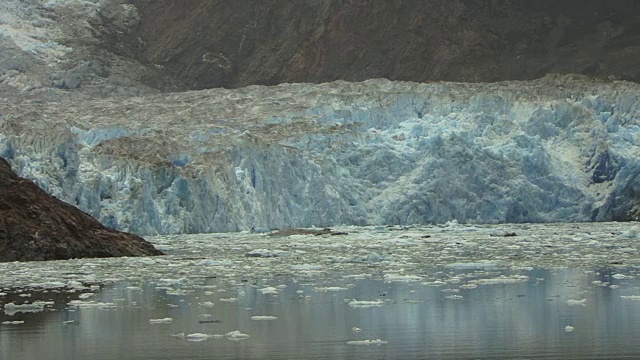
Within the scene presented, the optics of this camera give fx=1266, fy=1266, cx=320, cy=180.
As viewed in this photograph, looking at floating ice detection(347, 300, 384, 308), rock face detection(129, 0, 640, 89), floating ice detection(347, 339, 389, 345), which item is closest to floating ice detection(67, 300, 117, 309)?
floating ice detection(347, 300, 384, 308)

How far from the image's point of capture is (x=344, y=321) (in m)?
7.99

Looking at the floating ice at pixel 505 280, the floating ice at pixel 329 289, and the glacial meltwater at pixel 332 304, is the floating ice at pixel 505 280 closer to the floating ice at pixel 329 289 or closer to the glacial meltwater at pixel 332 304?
the glacial meltwater at pixel 332 304

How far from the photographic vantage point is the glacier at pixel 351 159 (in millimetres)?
19891

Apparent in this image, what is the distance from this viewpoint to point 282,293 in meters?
9.89

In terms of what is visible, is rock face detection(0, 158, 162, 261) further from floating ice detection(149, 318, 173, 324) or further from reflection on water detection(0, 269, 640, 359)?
floating ice detection(149, 318, 173, 324)

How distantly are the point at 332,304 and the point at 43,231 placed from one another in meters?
5.66

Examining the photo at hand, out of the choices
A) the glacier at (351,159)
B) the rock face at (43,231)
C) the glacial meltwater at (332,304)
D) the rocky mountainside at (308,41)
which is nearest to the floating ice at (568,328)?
the glacial meltwater at (332,304)

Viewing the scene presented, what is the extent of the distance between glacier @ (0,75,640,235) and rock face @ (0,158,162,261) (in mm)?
4877

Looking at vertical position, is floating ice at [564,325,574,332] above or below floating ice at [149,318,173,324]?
below

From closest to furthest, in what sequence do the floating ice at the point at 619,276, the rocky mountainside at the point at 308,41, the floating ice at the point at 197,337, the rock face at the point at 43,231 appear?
the floating ice at the point at 197,337, the floating ice at the point at 619,276, the rock face at the point at 43,231, the rocky mountainside at the point at 308,41

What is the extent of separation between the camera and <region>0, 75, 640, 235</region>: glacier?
19.9 meters

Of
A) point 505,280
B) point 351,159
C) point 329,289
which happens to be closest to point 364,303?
point 329,289

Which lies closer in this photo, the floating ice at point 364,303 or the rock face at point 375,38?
the floating ice at point 364,303

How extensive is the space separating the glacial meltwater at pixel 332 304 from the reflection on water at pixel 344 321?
0.04 ft
